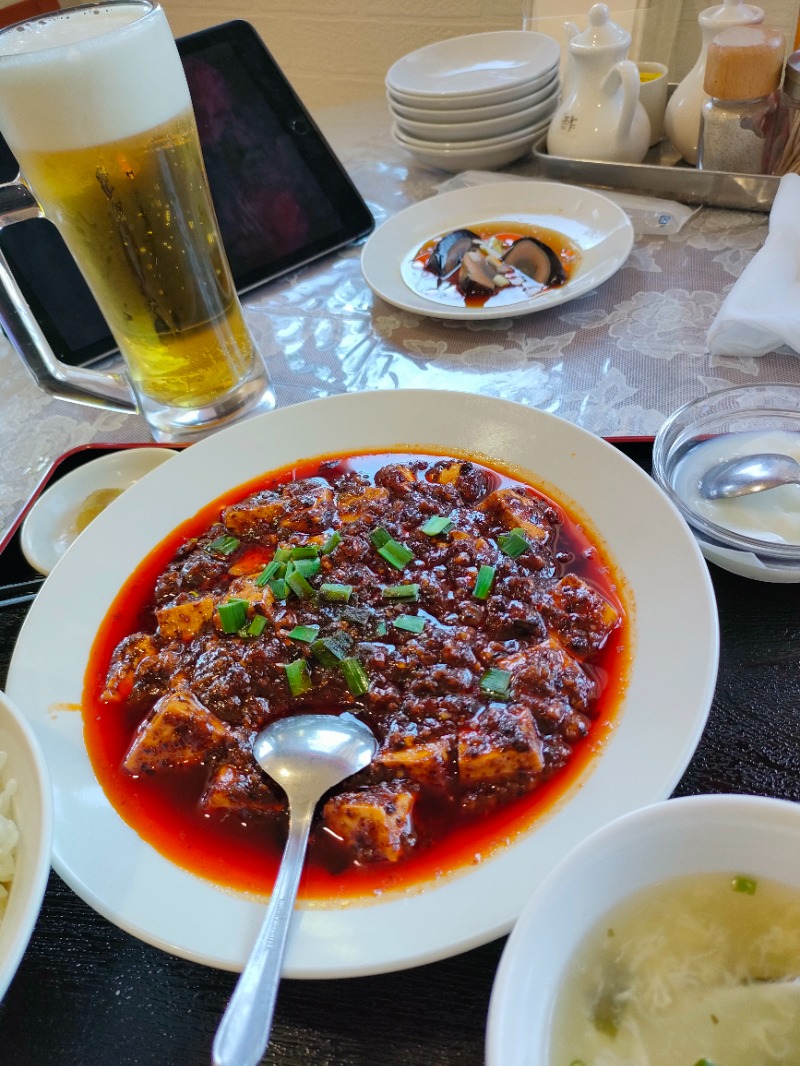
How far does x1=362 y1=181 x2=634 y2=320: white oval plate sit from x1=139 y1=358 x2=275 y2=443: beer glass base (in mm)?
697

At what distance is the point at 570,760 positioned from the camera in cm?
139

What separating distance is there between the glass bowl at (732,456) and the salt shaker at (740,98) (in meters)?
1.44

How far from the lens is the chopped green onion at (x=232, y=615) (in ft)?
5.62

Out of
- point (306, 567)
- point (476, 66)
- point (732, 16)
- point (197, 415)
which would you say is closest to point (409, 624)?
point (306, 567)

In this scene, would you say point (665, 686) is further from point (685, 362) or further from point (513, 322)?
point (513, 322)

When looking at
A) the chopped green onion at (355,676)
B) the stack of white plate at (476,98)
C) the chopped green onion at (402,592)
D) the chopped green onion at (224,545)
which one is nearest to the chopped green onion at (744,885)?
the chopped green onion at (355,676)

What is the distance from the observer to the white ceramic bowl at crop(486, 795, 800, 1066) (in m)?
0.84

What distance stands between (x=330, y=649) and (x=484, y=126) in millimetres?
2799

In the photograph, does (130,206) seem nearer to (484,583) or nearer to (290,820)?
(484,583)

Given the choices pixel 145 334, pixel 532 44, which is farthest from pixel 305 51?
pixel 145 334

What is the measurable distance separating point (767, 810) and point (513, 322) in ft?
7.01

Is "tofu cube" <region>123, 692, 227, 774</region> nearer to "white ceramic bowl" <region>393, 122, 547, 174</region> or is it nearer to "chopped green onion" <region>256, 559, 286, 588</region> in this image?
"chopped green onion" <region>256, 559, 286, 588</region>

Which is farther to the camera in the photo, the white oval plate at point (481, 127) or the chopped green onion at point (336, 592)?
the white oval plate at point (481, 127)

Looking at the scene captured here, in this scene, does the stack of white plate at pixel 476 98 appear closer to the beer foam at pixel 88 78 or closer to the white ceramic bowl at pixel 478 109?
Result: the white ceramic bowl at pixel 478 109
